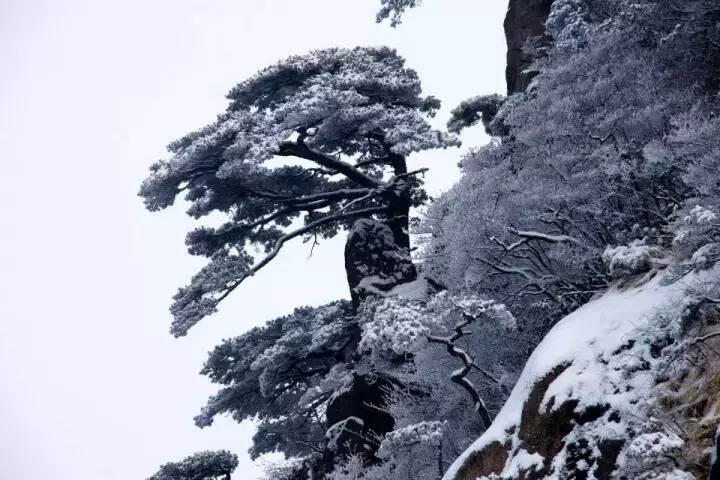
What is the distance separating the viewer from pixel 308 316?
885 inches

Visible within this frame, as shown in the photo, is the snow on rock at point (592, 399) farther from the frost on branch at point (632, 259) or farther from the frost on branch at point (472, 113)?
the frost on branch at point (472, 113)

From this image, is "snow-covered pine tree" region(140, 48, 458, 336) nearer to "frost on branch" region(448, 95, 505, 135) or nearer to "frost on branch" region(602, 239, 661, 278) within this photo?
"frost on branch" region(448, 95, 505, 135)

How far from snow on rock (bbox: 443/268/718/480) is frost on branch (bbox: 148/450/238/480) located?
37.8ft

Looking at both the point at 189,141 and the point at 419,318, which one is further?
the point at 189,141

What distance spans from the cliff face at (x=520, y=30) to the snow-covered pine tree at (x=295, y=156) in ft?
9.10

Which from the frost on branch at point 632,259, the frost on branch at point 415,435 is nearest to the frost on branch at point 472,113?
the frost on branch at point 415,435

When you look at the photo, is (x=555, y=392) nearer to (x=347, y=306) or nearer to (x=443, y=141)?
(x=443, y=141)

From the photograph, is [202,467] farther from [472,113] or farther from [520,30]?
[520,30]

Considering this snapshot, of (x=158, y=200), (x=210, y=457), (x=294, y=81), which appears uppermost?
(x=294, y=81)

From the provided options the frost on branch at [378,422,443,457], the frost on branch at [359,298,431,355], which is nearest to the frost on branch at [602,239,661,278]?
the frost on branch at [359,298,431,355]

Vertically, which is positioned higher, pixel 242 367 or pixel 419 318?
pixel 242 367

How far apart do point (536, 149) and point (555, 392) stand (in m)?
8.78

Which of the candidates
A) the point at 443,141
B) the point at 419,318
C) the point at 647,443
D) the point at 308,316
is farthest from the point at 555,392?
the point at 308,316

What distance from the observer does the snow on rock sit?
22.1ft
